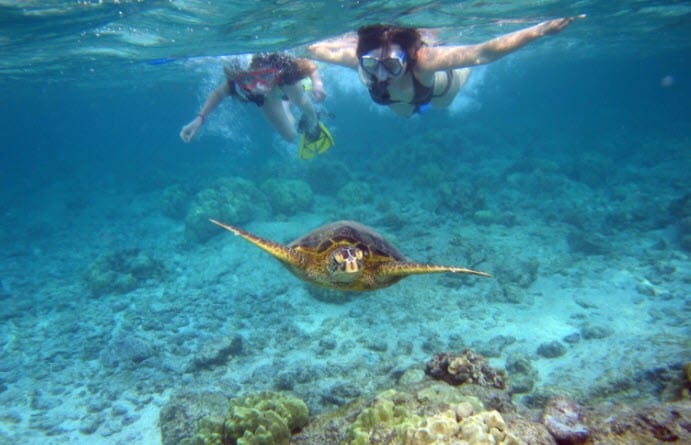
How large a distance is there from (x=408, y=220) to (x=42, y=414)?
11112 mm

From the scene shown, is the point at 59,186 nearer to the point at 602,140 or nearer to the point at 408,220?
the point at 408,220

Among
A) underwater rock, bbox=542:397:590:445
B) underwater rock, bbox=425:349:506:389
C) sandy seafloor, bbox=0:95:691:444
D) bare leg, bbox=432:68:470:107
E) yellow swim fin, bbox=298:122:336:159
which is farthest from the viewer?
yellow swim fin, bbox=298:122:336:159

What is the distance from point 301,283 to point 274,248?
627cm

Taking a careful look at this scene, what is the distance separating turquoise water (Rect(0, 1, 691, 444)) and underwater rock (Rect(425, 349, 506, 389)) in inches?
39.9

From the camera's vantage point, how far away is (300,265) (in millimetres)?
4379

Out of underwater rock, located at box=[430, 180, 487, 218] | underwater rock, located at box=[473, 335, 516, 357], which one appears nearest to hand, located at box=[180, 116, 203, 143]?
underwater rock, located at box=[473, 335, 516, 357]

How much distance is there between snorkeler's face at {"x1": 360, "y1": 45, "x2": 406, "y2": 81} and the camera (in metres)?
6.62

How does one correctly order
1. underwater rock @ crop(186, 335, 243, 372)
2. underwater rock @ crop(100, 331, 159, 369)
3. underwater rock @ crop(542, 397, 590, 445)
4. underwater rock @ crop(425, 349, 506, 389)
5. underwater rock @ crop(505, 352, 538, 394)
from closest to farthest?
1. underwater rock @ crop(542, 397, 590, 445)
2. underwater rock @ crop(425, 349, 506, 389)
3. underwater rock @ crop(505, 352, 538, 394)
4. underwater rock @ crop(186, 335, 243, 372)
5. underwater rock @ crop(100, 331, 159, 369)

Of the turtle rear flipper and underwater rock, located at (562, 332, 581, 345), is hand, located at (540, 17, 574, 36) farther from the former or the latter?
underwater rock, located at (562, 332, 581, 345)

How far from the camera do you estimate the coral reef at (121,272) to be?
11.2m

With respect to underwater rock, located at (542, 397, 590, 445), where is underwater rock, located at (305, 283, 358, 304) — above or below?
below

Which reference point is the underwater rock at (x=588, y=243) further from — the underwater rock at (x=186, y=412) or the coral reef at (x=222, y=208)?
the coral reef at (x=222, y=208)

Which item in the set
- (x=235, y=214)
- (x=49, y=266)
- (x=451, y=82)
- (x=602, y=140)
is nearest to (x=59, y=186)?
(x=49, y=266)

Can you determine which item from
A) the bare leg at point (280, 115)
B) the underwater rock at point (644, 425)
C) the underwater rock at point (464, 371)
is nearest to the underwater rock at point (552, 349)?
the underwater rock at point (464, 371)
